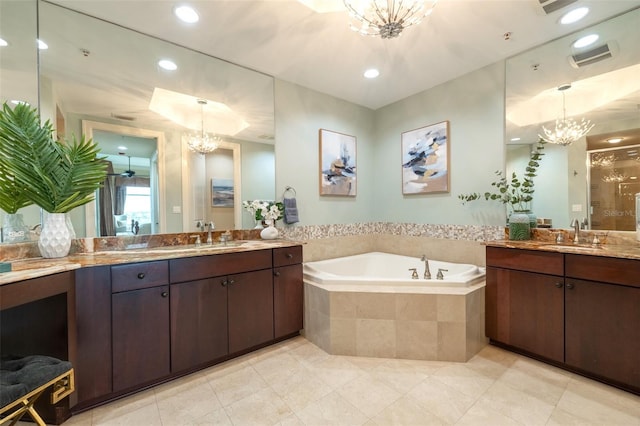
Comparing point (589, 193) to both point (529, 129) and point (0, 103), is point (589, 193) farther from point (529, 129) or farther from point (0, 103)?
point (0, 103)

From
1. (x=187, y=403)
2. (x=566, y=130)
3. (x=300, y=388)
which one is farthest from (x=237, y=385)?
(x=566, y=130)

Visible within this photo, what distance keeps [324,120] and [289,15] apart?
137 cm

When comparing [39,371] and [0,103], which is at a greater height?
[0,103]

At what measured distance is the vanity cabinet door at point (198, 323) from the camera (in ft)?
6.15

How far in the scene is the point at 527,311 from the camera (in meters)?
2.11

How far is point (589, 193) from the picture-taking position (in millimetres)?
2158

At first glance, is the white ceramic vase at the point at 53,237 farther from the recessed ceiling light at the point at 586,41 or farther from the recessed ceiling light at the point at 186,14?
the recessed ceiling light at the point at 586,41

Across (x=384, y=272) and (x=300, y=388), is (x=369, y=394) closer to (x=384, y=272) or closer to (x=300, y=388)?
(x=300, y=388)

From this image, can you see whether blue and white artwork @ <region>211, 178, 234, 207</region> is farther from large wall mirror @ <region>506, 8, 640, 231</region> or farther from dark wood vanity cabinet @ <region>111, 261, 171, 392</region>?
large wall mirror @ <region>506, 8, 640, 231</region>

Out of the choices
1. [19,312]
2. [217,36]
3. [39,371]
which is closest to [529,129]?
[217,36]

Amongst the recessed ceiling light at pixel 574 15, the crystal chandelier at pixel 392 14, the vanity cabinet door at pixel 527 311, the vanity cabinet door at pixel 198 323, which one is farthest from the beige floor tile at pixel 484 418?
the recessed ceiling light at pixel 574 15

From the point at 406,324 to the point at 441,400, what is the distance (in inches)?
21.9

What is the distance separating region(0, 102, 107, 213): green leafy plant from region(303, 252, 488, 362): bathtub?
6.12 feet

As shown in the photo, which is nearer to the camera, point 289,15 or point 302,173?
point 289,15
